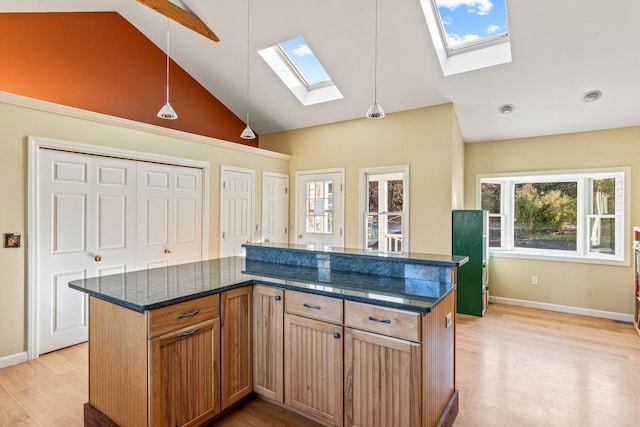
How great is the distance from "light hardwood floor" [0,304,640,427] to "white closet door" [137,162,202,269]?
3.97 ft

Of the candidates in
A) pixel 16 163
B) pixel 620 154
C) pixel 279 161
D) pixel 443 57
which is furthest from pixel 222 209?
pixel 620 154

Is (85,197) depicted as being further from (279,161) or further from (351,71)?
(351,71)

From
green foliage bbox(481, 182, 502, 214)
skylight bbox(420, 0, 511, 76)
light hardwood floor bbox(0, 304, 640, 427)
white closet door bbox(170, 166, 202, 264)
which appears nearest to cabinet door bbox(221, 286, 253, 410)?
light hardwood floor bbox(0, 304, 640, 427)

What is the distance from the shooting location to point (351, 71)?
14.0 feet

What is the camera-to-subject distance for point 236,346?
2.22 m

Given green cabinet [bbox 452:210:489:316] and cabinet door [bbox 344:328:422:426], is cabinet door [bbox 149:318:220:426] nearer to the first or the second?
cabinet door [bbox 344:328:422:426]

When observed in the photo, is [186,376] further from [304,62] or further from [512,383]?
[304,62]

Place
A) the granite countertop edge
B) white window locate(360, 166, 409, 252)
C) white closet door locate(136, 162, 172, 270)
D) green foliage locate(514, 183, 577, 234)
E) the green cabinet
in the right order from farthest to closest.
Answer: green foliage locate(514, 183, 577, 234) → white window locate(360, 166, 409, 252) → the green cabinet → white closet door locate(136, 162, 172, 270) → the granite countertop edge

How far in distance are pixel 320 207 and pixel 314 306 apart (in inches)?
142

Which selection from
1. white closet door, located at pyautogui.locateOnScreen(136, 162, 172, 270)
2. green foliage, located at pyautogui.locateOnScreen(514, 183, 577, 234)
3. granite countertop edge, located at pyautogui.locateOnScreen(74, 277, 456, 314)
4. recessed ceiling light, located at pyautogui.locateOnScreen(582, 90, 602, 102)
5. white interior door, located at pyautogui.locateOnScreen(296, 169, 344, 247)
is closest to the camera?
granite countertop edge, located at pyautogui.locateOnScreen(74, 277, 456, 314)

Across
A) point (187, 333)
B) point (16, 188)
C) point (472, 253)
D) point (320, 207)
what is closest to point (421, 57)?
point (472, 253)

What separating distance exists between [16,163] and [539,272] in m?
6.27

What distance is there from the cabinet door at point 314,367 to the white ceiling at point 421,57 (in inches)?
123

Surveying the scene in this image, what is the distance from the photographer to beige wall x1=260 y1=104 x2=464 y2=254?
4.43m
